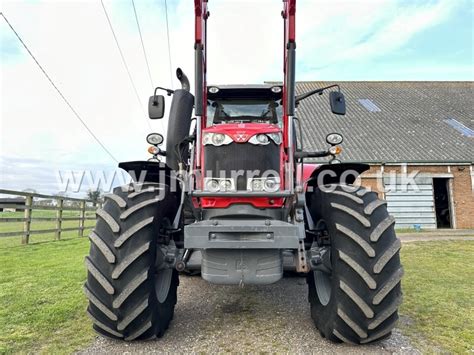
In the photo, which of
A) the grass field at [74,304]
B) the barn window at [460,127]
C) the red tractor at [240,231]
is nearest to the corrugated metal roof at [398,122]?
the barn window at [460,127]

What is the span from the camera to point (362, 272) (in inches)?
88.2

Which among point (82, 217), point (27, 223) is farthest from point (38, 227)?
point (27, 223)

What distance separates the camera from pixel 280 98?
369 cm

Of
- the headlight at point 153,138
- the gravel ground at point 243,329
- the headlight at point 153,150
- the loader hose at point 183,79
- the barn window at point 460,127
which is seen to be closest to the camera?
the gravel ground at point 243,329

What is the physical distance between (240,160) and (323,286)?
1.29 metres

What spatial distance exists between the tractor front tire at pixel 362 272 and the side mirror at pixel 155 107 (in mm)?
1889

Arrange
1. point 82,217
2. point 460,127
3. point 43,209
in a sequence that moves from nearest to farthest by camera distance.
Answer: point 43,209 → point 82,217 → point 460,127

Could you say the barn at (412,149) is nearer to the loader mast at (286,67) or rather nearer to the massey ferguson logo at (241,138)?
the loader mast at (286,67)

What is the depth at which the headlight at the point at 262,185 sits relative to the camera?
275 cm

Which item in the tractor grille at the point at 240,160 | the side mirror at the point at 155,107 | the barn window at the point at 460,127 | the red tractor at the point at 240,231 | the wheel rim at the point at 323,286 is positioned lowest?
the wheel rim at the point at 323,286

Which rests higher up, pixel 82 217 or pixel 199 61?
pixel 199 61

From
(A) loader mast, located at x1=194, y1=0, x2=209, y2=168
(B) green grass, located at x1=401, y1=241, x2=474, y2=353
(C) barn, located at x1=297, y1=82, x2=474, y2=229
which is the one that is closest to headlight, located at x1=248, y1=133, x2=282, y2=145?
(A) loader mast, located at x1=194, y1=0, x2=209, y2=168

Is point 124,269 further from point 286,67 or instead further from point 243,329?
point 286,67

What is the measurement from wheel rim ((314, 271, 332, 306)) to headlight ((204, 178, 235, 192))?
106cm
